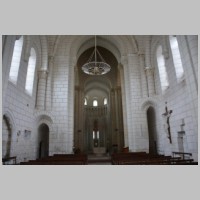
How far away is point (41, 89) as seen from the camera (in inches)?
551

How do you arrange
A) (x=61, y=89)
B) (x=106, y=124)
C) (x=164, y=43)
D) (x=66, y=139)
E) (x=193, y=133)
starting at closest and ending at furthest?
(x=193, y=133)
(x=164, y=43)
(x=66, y=139)
(x=61, y=89)
(x=106, y=124)

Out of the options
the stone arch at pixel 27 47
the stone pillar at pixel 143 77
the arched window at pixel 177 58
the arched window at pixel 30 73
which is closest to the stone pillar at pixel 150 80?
the stone pillar at pixel 143 77

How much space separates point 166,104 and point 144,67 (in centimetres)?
390

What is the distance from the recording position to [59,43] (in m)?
15.7

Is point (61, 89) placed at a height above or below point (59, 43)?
below

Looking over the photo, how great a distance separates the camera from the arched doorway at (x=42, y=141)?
48.1ft

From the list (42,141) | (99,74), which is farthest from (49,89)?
(42,141)

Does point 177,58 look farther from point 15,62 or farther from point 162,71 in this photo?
point 15,62

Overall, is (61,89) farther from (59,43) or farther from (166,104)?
(166,104)

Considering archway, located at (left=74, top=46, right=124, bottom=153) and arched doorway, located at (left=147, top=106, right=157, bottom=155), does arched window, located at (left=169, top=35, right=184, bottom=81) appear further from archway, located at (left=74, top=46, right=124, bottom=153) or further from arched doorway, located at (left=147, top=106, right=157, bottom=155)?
archway, located at (left=74, top=46, right=124, bottom=153)

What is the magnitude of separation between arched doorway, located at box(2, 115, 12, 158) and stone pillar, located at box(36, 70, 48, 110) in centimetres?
410

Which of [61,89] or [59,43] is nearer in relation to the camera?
[61,89]

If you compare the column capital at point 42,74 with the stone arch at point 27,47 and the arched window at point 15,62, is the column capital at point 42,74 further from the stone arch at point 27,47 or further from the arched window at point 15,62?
the arched window at point 15,62

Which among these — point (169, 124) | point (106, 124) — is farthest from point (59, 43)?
point (106, 124)
